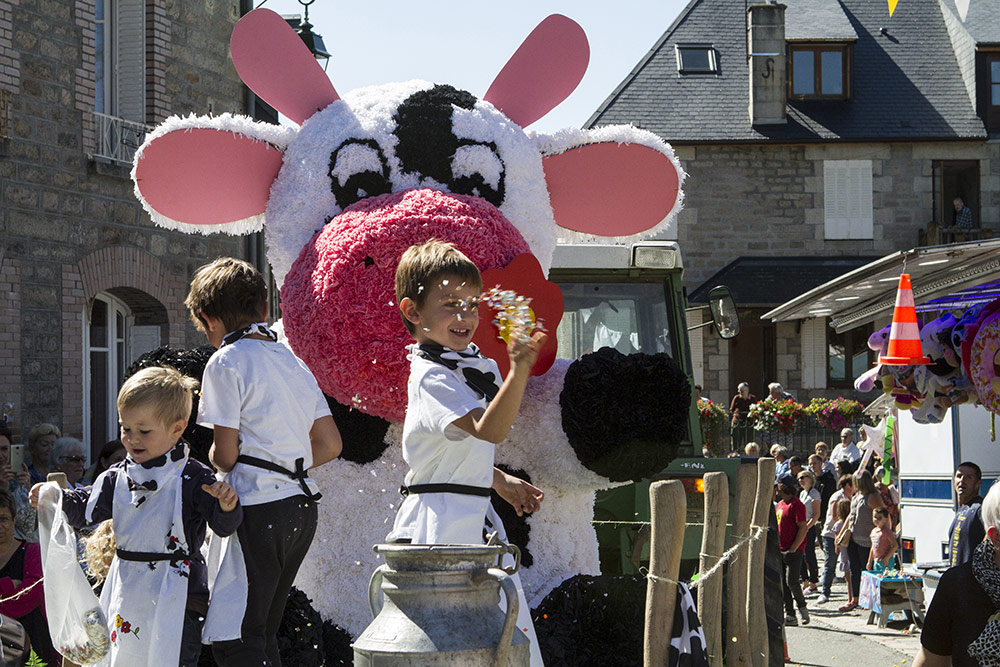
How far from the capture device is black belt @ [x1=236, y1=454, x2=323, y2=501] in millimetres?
3559

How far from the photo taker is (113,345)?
12648 mm

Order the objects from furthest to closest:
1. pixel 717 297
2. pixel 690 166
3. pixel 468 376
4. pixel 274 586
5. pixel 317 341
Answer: pixel 690 166
pixel 717 297
pixel 317 341
pixel 274 586
pixel 468 376

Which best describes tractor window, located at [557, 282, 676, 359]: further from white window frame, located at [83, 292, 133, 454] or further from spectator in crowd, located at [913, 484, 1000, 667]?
white window frame, located at [83, 292, 133, 454]

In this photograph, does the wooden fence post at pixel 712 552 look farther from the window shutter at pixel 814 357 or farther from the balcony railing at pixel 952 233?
the balcony railing at pixel 952 233

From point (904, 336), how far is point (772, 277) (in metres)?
16.1

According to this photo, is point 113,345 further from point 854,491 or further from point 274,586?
point 274,586

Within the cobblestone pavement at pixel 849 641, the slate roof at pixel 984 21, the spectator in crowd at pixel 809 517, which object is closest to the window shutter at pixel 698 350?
the spectator in crowd at pixel 809 517

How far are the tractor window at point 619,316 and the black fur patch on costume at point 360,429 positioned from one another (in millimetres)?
3003

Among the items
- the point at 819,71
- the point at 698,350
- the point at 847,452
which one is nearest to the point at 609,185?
the point at 847,452

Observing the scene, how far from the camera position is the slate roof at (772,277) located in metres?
22.8

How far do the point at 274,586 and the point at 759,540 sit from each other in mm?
2492

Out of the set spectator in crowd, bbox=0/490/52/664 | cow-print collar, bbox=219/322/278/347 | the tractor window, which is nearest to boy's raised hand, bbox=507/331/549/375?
cow-print collar, bbox=219/322/278/347

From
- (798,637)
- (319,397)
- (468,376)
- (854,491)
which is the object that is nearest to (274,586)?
(319,397)

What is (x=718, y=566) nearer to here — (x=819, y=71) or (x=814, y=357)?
(x=814, y=357)
